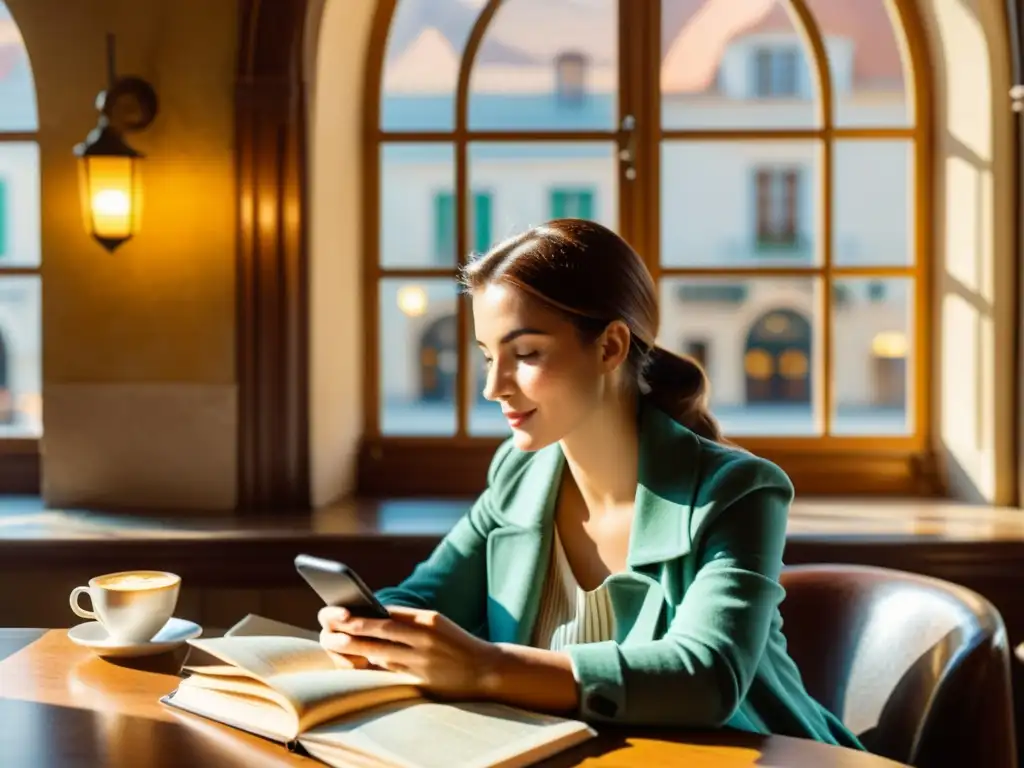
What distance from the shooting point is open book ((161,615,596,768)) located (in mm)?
1185

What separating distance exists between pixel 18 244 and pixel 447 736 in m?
2.68

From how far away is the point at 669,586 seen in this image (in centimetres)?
152

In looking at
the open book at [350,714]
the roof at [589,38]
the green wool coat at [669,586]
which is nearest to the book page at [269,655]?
the open book at [350,714]

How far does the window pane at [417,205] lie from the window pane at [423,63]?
3.1 inches

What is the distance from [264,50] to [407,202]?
2.03 ft

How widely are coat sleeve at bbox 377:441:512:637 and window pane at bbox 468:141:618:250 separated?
166cm

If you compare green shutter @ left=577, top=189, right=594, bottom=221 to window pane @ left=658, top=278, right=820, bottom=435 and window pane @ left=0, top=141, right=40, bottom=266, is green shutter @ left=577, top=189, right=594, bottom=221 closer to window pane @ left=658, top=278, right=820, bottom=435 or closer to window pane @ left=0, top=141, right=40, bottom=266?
window pane @ left=658, top=278, right=820, bottom=435

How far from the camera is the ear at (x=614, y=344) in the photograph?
5.22 feet

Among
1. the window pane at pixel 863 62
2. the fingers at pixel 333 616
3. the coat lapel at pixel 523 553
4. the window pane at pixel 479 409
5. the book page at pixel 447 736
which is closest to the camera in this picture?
the book page at pixel 447 736

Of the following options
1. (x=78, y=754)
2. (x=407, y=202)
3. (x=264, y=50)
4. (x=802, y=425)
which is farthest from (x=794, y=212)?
(x=78, y=754)

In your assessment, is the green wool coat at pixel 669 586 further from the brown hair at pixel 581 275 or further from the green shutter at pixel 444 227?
the green shutter at pixel 444 227

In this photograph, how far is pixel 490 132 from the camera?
10.9 feet

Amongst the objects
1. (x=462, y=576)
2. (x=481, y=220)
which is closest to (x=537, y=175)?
(x=481, y=220)

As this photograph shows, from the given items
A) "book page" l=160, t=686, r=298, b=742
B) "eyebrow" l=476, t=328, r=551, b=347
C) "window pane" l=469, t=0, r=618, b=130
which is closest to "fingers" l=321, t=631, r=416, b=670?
"book page" l=160, t=686, r=298, b=742
